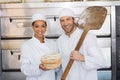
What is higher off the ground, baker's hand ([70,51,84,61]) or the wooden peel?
the wooden peel

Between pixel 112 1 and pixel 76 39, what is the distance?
2.28ft

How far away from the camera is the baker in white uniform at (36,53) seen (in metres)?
2.05

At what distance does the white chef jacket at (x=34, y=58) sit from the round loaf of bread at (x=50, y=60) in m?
0.09

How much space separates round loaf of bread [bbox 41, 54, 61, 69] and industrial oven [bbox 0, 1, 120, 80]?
0.76 meters

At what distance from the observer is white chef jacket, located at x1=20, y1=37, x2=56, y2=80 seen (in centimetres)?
204

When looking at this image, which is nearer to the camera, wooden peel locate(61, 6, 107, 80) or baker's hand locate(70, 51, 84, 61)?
baker's hand locate(70, 51, 84, 61)

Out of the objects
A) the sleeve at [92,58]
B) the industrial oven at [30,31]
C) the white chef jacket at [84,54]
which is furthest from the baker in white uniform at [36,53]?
the industrial oven at [30,31]

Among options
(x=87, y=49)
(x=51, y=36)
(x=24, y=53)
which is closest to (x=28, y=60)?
(x=24, y=53)

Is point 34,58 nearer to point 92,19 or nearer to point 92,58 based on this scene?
point 92,58

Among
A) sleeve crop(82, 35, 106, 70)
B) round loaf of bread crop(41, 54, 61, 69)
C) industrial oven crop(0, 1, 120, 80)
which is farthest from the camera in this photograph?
industrial oven crop(0, 1, 120, 80)

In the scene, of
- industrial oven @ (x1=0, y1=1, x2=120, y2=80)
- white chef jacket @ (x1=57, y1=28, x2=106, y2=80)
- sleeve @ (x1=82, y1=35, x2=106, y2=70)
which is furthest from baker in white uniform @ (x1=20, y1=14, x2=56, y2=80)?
industrial oven @ (x1=0, y1=1, x2=120, y2=80)

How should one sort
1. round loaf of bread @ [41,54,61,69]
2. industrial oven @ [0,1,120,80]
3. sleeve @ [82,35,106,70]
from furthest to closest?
industrial oven @ [0,1,120,80] < sleeve @ [82,35,106,70] < round loaf of bread @ [41,54,61,69]

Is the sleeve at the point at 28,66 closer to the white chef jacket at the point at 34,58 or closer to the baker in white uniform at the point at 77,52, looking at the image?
the white chef jacket at the point at 34,58

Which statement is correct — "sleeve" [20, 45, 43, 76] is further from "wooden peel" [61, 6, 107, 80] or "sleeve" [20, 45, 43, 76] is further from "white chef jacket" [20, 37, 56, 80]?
"wooden peel" [61, 6, 107, 80]
